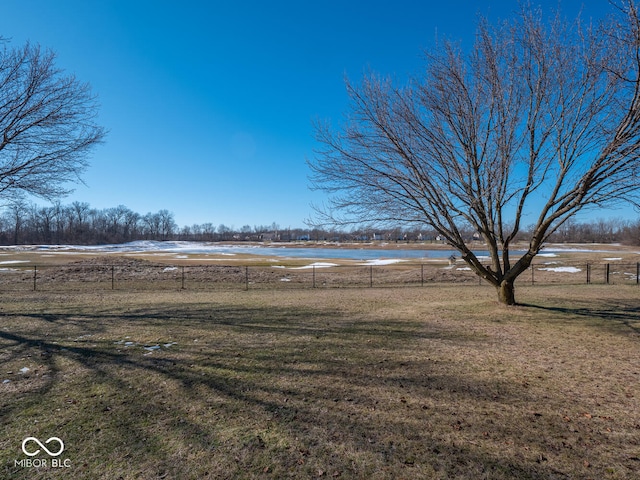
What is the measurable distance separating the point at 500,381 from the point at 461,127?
7.26 metres

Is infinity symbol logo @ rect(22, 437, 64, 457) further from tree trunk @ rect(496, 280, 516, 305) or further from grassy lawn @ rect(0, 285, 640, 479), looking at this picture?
tree trunk @ rect(496, 280, 516, 305)

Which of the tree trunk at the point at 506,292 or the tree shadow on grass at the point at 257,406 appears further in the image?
the tree trunk at the point at 506,292

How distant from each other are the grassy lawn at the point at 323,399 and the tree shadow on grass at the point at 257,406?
0.07 ft

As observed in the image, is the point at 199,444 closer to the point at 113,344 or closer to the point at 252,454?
the point at 252,454

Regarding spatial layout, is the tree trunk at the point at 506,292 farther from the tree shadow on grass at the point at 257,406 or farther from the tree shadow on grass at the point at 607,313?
the tree shadow on grass at the point at 257,406

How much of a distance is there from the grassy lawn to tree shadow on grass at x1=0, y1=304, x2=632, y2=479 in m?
0.02

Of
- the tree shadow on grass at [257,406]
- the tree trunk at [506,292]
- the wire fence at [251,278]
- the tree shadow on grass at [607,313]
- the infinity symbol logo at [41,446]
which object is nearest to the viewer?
the tree shadow on grass at [257,406]

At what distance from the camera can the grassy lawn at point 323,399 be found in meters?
3.21

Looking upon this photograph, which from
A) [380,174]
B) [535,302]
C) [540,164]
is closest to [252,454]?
[380,174]

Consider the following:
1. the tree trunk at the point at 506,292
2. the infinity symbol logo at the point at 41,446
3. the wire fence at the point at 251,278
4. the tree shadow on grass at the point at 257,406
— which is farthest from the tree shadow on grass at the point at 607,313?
the infinity symbol logo at the point at 41,446

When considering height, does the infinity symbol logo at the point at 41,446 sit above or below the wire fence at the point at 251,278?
above

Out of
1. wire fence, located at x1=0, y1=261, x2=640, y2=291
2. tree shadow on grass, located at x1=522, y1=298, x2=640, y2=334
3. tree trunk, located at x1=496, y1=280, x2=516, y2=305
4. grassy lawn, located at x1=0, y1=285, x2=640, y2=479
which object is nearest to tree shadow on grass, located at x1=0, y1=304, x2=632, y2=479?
grassy lawn, located at x1=0, y1=285, x2=640, y2=479

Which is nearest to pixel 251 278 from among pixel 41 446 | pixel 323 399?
pixel 323 399

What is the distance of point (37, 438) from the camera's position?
362 centimetres
